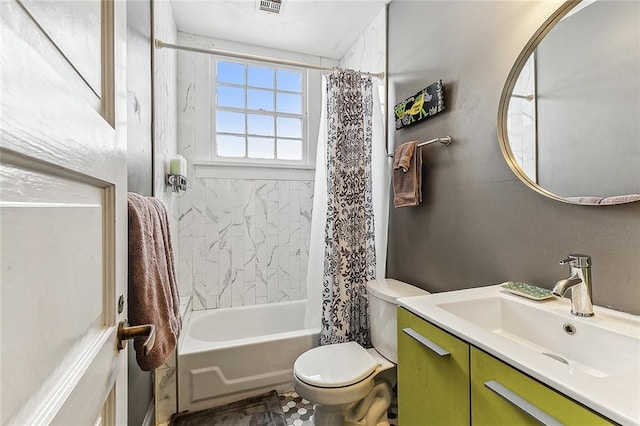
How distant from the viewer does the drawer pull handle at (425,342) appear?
846mm

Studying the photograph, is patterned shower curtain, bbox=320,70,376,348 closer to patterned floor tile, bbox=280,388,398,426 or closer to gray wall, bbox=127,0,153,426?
patterned floor tile, bbox=280,388,398,426

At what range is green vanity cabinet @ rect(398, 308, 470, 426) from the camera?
0.80m

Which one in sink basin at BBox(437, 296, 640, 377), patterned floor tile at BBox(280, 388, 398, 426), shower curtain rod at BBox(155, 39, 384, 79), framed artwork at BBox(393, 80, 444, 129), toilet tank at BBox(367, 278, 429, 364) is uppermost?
shower curtain rod at BBox(155, 39, 384, 79)

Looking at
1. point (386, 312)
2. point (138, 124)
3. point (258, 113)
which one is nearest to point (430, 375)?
point (386, 312)

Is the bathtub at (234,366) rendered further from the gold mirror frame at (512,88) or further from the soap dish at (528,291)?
the gold mirror frame at (512,88)

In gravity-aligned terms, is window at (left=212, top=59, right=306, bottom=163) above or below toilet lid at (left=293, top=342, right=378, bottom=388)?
above

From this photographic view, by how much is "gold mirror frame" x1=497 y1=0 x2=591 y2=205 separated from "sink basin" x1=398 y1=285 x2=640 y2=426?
379mm

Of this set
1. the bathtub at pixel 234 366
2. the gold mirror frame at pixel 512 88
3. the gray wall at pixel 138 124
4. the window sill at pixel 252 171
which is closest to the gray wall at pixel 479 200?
the gold mirror frame at pixel 512 88

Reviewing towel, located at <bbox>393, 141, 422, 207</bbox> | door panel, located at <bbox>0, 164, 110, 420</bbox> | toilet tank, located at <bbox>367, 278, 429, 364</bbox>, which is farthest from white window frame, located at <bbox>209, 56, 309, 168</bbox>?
door panel, located at <bbox>0, 164, 110, 420</bbox>

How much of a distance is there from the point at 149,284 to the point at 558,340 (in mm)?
1224

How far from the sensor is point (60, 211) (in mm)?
382

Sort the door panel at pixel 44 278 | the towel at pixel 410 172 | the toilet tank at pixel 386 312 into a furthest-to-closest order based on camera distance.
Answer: the towel at pixel 410 172 < the toilet tank at pixel 386 312 < the door panel at pixel 44 278

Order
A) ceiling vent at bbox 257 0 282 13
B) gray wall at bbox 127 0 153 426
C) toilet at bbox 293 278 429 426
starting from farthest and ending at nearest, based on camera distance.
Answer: ceiling vent at bbox 257 0 282 13 → toilet at bbox 293 278 429 426 → gray wall at bbox 127 0 153 426

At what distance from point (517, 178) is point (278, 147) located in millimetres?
2017
